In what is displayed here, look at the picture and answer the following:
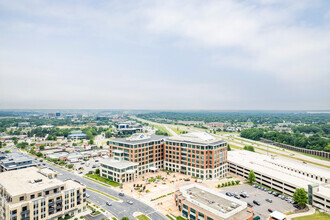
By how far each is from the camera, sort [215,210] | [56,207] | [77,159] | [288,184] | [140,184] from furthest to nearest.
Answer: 1. [77,159]
2. [140,184]
3. [288,184]
4. [56,207]
5. [215,210]

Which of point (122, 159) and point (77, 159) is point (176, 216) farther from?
point (77, 159)

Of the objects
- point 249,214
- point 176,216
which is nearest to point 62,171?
point 176,216

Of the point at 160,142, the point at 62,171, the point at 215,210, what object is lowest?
the point at 62,171

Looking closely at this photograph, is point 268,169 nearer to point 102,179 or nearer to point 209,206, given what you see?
point 209,206

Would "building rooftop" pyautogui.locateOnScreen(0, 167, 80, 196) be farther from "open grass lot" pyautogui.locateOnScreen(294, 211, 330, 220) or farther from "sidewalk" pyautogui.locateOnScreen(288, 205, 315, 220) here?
"open grass lot" pyautogui.locateOnScreen(294, 211, 330, 220)

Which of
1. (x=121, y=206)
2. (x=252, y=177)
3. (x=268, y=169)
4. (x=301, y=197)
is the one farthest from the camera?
(x=268, y=169)

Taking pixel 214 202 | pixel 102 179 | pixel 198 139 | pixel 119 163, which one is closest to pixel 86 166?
pixel 102 179

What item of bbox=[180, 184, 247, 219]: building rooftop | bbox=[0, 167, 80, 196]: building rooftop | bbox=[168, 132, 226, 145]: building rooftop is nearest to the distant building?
bbox=[0, 167, 80, 196]: building rooftop
